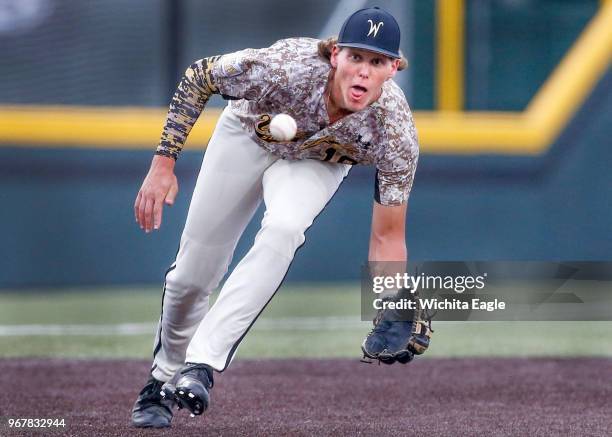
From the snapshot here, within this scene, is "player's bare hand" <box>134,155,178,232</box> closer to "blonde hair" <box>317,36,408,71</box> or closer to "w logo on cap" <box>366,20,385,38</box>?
"blonde hair" <box>317,36,408,71</box>

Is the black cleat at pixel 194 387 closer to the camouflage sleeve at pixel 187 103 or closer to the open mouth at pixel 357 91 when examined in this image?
the camouflage sleeve at pixel 187 103

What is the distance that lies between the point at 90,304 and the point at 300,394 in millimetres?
3459

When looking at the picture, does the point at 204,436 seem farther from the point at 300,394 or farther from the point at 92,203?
the point at 92,203

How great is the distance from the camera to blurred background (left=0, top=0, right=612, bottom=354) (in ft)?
26.8

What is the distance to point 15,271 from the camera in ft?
26.5

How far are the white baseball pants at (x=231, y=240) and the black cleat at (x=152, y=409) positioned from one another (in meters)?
0.08

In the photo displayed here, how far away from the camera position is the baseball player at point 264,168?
350cm

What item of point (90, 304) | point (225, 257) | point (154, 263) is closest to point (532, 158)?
point (154, 263)

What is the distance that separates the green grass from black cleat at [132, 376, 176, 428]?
6.52 feet

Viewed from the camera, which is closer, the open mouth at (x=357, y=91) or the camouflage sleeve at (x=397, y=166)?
the open mouth at (x=357, y=91)

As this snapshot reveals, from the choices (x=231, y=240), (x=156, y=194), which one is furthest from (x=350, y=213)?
(x=156, y=194)

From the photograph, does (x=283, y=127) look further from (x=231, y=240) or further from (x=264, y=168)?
(x=231, y=240)

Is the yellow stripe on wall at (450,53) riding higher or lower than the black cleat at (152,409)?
higher

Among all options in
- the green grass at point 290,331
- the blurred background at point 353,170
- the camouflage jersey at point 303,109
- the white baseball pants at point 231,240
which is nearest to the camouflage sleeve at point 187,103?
the camouflage jersey at point 303,109
